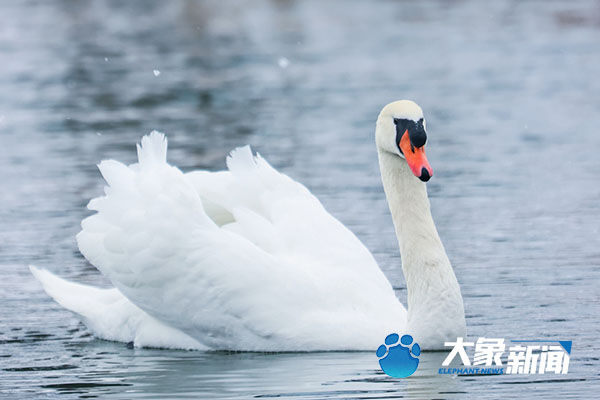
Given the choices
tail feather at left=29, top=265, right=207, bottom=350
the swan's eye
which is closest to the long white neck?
the swan's eye

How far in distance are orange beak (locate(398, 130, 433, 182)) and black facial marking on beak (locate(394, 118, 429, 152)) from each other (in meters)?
0.03

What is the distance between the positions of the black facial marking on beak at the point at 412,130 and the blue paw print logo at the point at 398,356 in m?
1.09

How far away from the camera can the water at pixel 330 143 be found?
8.72m

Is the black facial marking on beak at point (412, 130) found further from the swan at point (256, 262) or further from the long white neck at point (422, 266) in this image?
the long white neck at point (422, 266)

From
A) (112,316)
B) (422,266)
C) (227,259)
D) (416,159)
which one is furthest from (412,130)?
(112,316)

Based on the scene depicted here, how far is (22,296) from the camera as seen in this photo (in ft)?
34.9

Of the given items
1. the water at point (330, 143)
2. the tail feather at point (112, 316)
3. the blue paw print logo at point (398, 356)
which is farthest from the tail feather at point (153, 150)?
the blue paw print logo at point (398, 356)

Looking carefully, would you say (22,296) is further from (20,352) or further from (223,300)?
(223,300)

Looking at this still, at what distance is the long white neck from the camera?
28.1ft

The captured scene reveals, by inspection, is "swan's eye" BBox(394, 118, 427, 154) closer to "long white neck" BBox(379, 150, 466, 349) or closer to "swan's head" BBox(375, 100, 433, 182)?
"swan's head" BBox(375, 100, 433, 182)

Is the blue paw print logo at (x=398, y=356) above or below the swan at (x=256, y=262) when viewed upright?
below

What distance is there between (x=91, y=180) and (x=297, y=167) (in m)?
2.09

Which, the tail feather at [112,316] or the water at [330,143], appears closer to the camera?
the water at [330,143]

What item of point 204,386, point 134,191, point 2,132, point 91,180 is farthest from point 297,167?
point 204,386
